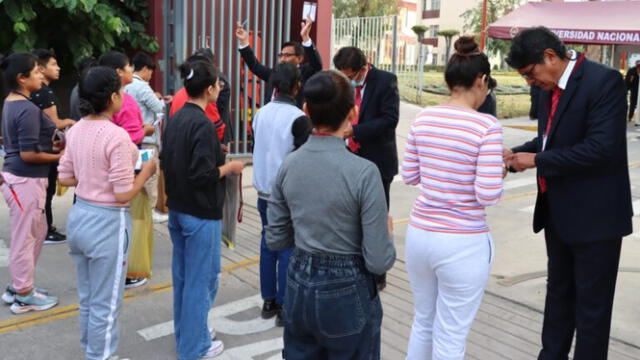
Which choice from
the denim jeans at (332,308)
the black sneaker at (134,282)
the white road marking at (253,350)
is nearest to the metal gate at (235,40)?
the black sneaker at (134,282)

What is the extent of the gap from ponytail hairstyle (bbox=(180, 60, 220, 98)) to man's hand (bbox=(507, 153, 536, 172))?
166 centimetres

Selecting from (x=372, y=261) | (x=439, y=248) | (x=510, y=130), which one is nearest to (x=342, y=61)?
(x=439, y=248)

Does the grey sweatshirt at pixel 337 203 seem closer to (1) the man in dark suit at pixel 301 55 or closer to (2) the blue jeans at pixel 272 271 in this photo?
(2) the blue jeans at pixel 272 271

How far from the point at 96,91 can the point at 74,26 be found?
6.16 metres

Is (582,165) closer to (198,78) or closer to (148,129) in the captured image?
(198,78)

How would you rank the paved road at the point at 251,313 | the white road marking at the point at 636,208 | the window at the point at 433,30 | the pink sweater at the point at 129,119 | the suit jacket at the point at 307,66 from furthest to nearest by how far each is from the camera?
the window at the point at 433,30, the white road marking at the point at 636,208, the suit jacket at the point at 307,66, the pink sweater at the point at 129,119, the paved road at the point at 251,313

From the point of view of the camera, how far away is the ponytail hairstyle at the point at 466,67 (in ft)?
9.09

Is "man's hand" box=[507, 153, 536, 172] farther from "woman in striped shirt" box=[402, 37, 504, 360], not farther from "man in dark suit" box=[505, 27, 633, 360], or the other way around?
"woman in striped shirt" box=[402, 37, 504, 360]

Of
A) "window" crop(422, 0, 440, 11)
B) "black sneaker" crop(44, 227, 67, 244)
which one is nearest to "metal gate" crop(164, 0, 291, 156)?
"black sneaker" crop(44, 227, 67, 244)

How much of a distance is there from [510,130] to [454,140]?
12900 mm

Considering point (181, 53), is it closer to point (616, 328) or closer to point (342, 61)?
point (342, 61)

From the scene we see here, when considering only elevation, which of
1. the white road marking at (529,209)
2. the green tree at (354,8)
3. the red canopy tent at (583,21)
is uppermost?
the green tree at (354,8)

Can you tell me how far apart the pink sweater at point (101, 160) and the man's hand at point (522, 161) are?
1981mm

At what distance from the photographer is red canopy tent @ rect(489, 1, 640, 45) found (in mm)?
12969
